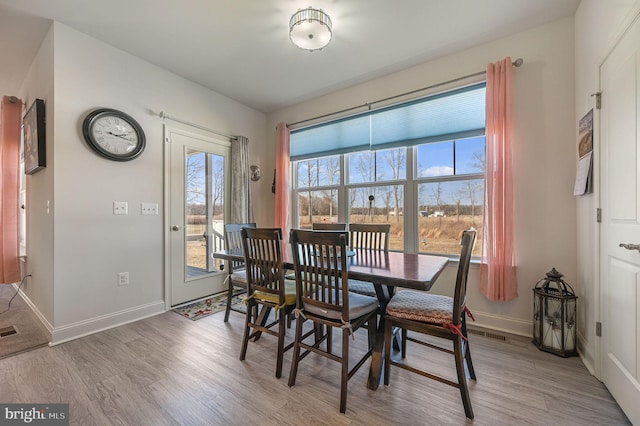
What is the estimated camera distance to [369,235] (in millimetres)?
2699

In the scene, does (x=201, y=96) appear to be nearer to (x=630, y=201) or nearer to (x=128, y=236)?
(x=128, y=236)

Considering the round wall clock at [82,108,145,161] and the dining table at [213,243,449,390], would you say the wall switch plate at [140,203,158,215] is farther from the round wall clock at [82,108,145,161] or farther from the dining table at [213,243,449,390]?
the dining table at [213,243,449,390]

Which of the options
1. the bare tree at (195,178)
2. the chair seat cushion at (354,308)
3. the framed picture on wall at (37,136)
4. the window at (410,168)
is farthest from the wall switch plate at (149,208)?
the chair seat cushion at (354,308)

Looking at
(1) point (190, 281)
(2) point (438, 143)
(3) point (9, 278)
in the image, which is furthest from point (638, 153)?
(3) point (9, 278)

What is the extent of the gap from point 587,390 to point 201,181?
13.1 ft

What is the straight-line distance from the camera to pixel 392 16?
2.17m

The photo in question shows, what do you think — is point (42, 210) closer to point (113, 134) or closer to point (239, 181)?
point (113, 134)

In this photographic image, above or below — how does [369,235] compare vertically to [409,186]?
below

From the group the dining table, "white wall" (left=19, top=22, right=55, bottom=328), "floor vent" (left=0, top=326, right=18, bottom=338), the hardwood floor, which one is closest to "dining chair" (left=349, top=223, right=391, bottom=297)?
the dining table

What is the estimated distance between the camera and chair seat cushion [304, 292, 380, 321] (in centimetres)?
161

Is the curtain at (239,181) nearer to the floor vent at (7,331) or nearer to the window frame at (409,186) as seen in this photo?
the window frame at (409,186)

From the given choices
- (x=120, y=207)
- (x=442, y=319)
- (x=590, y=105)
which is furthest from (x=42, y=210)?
(x=590, y=105)

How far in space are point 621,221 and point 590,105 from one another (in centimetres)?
92

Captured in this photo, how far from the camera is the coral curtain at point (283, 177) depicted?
154 inches
